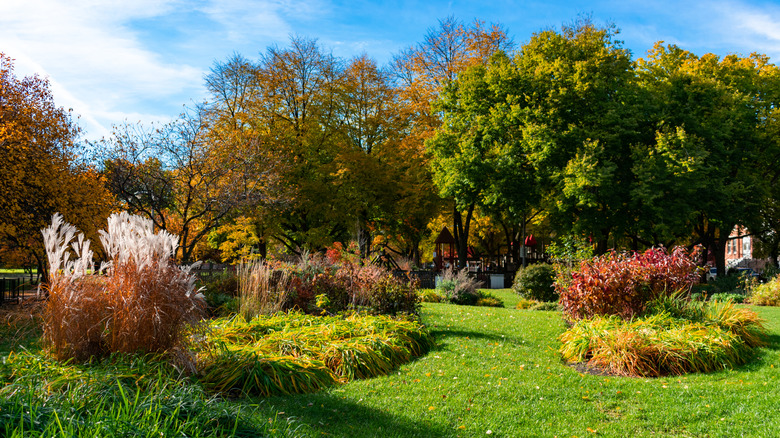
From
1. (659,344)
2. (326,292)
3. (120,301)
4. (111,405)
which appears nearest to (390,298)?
(326,292)

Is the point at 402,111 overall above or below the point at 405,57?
below

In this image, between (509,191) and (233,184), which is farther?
(509,191)

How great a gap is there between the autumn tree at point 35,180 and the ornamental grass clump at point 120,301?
316 inches

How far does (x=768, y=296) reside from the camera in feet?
48.0

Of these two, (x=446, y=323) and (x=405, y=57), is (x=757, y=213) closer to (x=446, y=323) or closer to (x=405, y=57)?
(x=405, y=57)

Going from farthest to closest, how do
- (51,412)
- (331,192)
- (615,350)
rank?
(331,192)
(615,350)
(51,412)

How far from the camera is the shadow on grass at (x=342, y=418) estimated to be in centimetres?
409

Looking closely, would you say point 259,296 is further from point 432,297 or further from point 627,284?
point 432,297

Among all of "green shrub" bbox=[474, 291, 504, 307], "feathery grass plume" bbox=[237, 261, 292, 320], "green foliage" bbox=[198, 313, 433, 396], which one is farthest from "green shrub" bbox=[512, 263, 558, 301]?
"feathery grass plume" bbox=[237, 261, 292, 320]

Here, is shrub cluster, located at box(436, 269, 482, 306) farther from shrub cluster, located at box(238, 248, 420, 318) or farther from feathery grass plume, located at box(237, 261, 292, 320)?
feathery grass plume, located at box(237, 261, 292, 320)

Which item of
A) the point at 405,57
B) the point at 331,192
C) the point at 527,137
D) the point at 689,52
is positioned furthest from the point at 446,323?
the point at 689,52

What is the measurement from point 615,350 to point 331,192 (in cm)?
1707

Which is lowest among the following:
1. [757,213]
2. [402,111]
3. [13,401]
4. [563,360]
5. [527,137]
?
[563,360]

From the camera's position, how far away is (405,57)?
2703 centimetres
